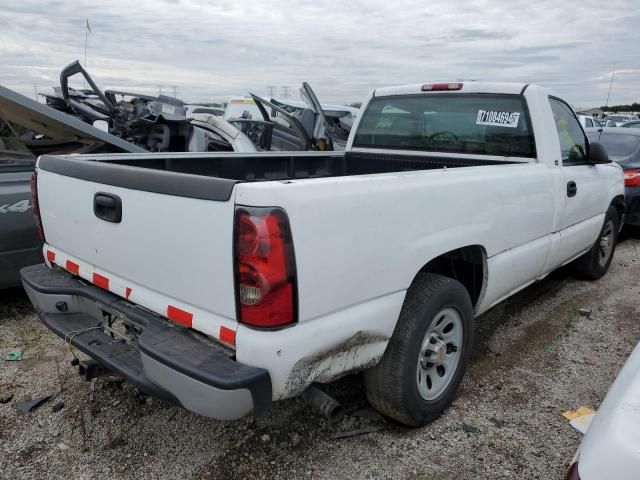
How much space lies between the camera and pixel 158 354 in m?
1.99

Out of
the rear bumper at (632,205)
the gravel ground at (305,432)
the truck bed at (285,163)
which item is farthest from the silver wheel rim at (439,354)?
the rear bumper at (632,205)

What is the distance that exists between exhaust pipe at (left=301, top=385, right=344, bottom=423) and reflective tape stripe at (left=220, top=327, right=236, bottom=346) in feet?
1.76

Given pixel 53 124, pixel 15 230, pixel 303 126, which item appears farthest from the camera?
pixel 303 126

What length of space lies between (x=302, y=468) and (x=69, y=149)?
4215 mm

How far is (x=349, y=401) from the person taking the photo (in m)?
3.05

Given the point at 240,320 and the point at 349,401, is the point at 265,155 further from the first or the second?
the point at 240,320

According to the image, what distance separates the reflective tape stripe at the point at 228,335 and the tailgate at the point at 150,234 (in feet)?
0.06

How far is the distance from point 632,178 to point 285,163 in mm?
5119

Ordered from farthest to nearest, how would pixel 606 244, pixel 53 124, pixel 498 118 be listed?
pixel 606 244 < pixel 53 124 < pixel 498 118

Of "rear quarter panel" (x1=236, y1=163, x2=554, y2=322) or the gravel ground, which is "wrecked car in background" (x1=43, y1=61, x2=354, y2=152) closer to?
the gravel ground

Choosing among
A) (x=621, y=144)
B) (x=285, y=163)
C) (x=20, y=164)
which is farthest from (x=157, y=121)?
(x=621, y=144)

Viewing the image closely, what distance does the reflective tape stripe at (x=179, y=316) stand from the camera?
2129mm

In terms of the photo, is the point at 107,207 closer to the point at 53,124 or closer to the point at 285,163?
the point at 285,163

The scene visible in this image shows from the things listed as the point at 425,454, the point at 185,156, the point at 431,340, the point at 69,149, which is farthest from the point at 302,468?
the point at 69,149
